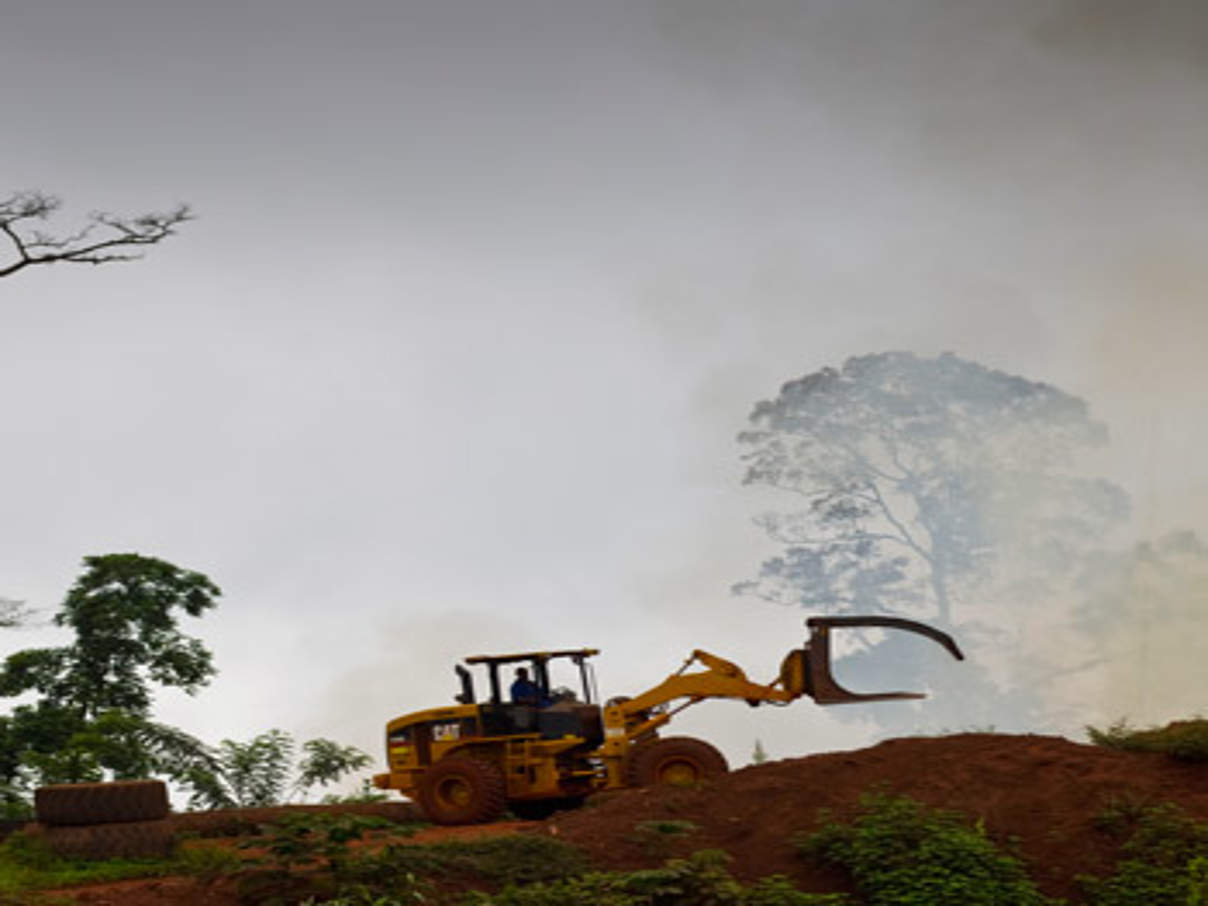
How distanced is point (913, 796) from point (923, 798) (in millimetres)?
122

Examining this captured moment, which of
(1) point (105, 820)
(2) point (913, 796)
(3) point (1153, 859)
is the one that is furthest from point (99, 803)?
(3) point (1153, 859)

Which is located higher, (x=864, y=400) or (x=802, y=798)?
(x=864, y=400)

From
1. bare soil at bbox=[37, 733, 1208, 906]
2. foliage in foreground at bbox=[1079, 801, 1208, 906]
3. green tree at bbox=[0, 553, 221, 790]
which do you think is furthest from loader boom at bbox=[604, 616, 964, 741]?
green tree at bbox=[0, 553, 221, 790]

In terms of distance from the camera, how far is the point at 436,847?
43.2 feet

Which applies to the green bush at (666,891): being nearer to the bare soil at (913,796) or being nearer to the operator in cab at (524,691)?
the bare soil at (913,796)

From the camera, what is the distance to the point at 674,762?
18875 mm

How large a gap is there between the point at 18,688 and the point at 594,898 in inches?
794

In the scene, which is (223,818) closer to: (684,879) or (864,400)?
(684,879)

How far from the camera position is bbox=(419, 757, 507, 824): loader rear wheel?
19.7 m

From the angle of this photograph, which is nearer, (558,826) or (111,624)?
(558,826)

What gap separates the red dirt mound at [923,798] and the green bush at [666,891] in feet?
2.89

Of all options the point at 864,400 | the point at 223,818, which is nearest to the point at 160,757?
the point at 223,818

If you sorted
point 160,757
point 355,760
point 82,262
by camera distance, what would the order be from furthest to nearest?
point 82,262 → point 160,757 → point 355,760

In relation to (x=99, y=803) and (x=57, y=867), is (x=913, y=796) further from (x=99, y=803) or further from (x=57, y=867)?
(x=57, y=867)
